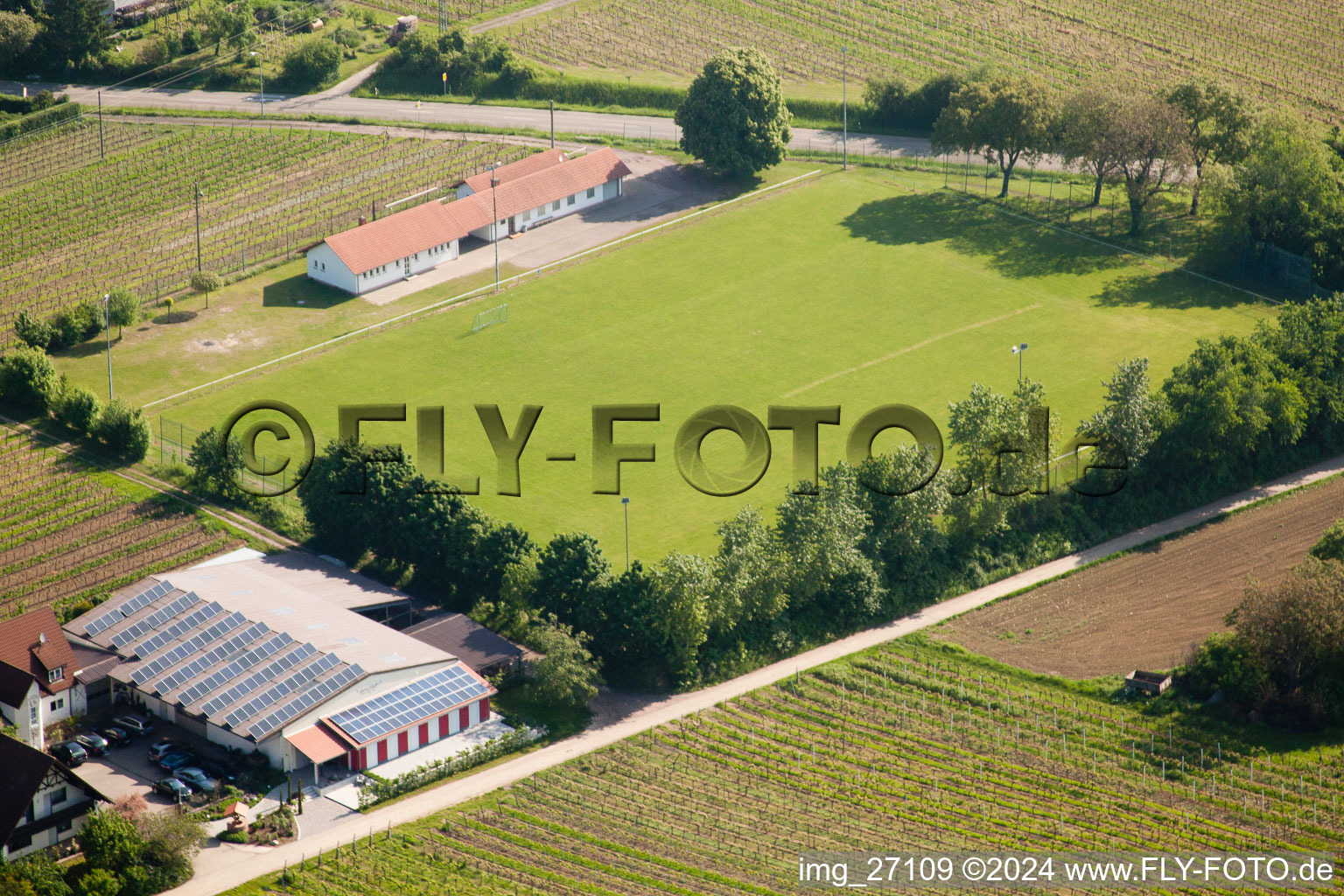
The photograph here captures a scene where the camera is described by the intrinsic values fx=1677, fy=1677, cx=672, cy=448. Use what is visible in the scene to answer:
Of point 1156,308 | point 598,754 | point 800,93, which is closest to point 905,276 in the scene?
point 1156,308

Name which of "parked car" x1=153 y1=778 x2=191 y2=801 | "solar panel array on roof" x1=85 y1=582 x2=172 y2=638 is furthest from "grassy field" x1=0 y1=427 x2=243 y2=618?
"parked car" x1=153 y1=778 x2=191 y2=801

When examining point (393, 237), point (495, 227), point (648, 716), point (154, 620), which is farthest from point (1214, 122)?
point (154, 620)

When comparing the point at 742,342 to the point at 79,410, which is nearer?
the point at 79,410

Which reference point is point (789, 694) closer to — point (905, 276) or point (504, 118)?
point (905, 276)

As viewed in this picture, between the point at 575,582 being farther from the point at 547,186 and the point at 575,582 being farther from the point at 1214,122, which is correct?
the point at 1214,122

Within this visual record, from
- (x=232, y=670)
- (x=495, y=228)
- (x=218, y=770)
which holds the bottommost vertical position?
(x=218, y=770)

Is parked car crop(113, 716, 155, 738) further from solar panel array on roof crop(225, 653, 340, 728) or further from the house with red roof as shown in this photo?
the house with red roof
